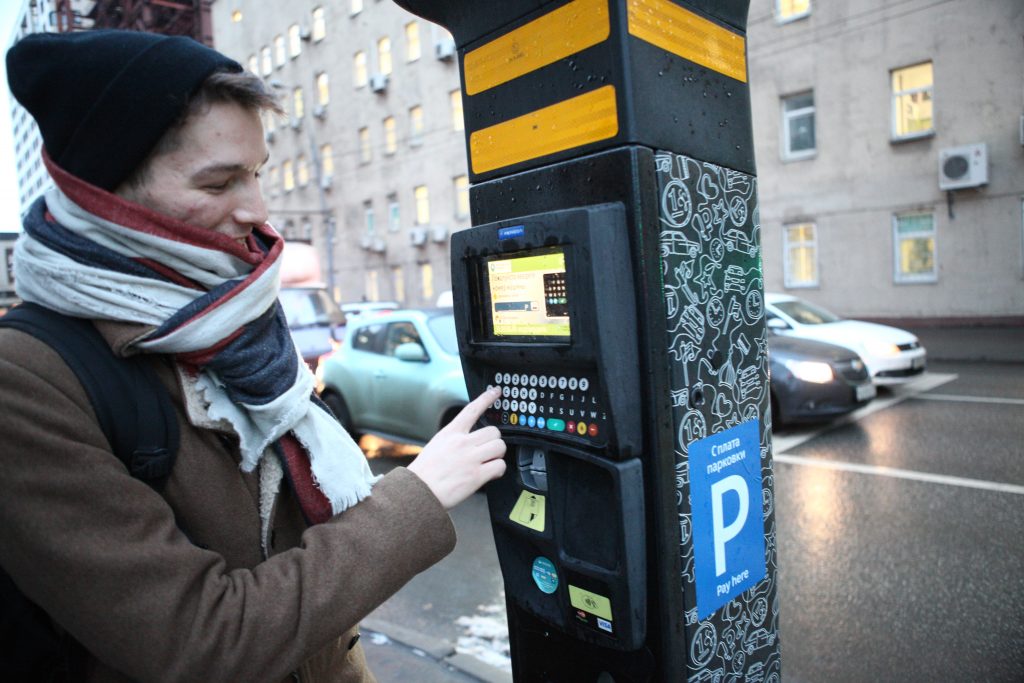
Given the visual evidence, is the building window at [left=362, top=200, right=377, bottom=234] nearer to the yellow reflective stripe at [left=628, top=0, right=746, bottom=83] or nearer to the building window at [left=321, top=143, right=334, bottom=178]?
the building window at [left=321, top=143, right=334, bottom=178]

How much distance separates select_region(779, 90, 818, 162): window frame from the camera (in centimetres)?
1420

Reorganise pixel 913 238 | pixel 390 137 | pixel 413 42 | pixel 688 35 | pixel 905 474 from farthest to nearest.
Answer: pixel 390 137
pixel 413 42
pixel 913 238
pixel 905 474
pixel 688 35

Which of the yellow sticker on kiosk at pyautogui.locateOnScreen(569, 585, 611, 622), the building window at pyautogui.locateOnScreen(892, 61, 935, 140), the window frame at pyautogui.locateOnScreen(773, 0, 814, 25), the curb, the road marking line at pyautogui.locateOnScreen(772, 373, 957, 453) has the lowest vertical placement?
the road marking line at pyautogui.locateOnScreen(772, 373, 957, 453)

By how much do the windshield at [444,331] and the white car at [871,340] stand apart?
3.85 m

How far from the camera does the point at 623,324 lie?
1455 mm

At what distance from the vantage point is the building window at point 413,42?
896 inches

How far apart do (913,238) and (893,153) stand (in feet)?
5.34

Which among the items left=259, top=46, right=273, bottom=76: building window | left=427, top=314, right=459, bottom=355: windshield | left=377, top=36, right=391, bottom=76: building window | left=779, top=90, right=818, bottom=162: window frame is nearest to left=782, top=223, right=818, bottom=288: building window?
left=779, top=90, right=818, bottom=162: window frame

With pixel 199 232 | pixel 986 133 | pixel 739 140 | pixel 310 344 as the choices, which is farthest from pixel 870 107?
pixel 199 232

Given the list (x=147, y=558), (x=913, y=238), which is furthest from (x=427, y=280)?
(x=147, y=558)

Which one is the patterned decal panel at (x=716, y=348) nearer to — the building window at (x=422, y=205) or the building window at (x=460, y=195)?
the building window at (x=460, y=195)

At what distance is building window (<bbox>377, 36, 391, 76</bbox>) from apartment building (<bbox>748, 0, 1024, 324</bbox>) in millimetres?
13481

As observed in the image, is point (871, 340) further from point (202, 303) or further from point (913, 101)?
point (202, 303)

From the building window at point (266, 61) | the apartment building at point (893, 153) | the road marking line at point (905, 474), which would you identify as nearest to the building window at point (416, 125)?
the building window at point (266, 61)
